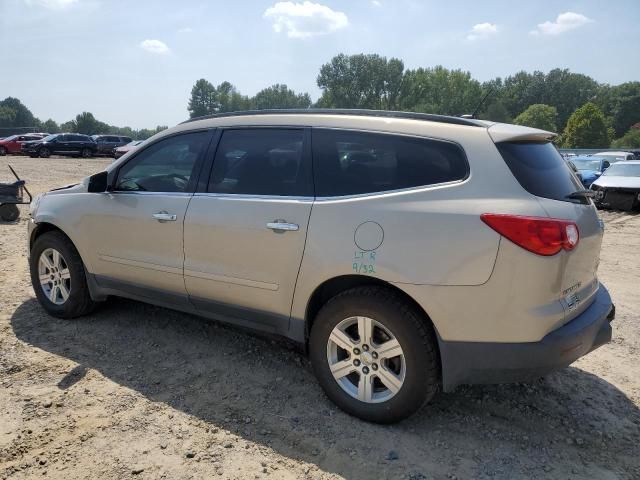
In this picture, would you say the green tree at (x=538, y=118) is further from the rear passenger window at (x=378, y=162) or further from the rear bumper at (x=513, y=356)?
the rear bumper at (x=513, y=356)

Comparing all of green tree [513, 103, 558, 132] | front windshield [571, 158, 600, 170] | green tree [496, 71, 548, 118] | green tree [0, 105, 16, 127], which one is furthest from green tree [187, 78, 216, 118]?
front windshield [571, 158, 600, 170]

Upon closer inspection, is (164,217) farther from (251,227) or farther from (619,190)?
(619,190)

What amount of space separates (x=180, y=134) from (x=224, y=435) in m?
2.23

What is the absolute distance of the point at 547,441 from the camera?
2863 millimetres

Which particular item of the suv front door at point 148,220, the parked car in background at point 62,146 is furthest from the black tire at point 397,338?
the parked car in background at point 62,146

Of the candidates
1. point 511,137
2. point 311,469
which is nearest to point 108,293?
point 311,469

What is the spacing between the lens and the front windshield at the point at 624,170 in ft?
48.9

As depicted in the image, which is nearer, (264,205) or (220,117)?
(264,205)

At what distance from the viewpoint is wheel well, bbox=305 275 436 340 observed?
2.77 m

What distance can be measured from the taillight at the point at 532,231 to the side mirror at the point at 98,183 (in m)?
3.03

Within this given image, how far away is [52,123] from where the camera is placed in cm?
13888

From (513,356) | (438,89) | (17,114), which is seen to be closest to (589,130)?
(438,89)

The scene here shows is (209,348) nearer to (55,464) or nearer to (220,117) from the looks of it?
(55,464)

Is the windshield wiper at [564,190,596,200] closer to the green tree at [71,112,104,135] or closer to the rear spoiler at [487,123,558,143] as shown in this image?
the rear spoiler at [487,123,558,143]
